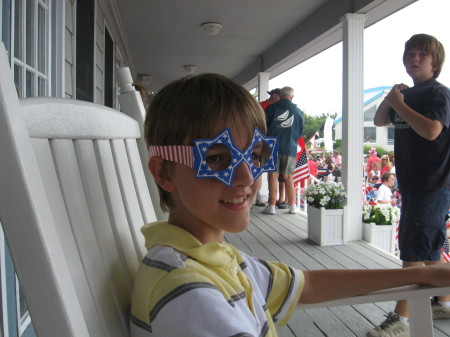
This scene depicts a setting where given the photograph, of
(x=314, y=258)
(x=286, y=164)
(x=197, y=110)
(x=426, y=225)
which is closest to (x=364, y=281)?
(x=197, y=110)

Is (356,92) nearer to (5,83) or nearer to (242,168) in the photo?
(242,168)

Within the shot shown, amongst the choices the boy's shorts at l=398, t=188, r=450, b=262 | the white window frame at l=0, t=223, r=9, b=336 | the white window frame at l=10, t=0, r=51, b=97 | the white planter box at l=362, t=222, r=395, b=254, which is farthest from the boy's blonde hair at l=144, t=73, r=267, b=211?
the white planter box at l=362, t=222, r=395, b=254

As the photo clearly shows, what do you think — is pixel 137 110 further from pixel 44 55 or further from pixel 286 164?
pixel 286 164

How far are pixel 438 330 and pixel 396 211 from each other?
2304 mm

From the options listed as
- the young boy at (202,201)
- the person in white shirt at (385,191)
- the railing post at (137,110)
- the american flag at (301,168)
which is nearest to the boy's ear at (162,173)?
the young boy at (202,201)

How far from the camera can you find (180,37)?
7543 millimetres

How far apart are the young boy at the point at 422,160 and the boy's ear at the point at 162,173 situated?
5.61 ft

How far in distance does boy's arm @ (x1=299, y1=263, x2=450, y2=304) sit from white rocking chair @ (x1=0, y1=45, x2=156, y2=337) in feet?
1.51

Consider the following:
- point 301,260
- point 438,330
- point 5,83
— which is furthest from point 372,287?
point 301,260

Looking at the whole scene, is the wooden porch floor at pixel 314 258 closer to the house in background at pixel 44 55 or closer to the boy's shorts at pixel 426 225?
the boy's shorts at pixel 426 225

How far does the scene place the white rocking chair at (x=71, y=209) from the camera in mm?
461

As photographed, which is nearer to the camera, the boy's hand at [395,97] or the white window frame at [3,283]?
the white window frame at [3,283]

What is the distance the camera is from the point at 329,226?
4.28 meters

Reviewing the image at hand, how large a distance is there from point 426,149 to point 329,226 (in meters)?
2.15
